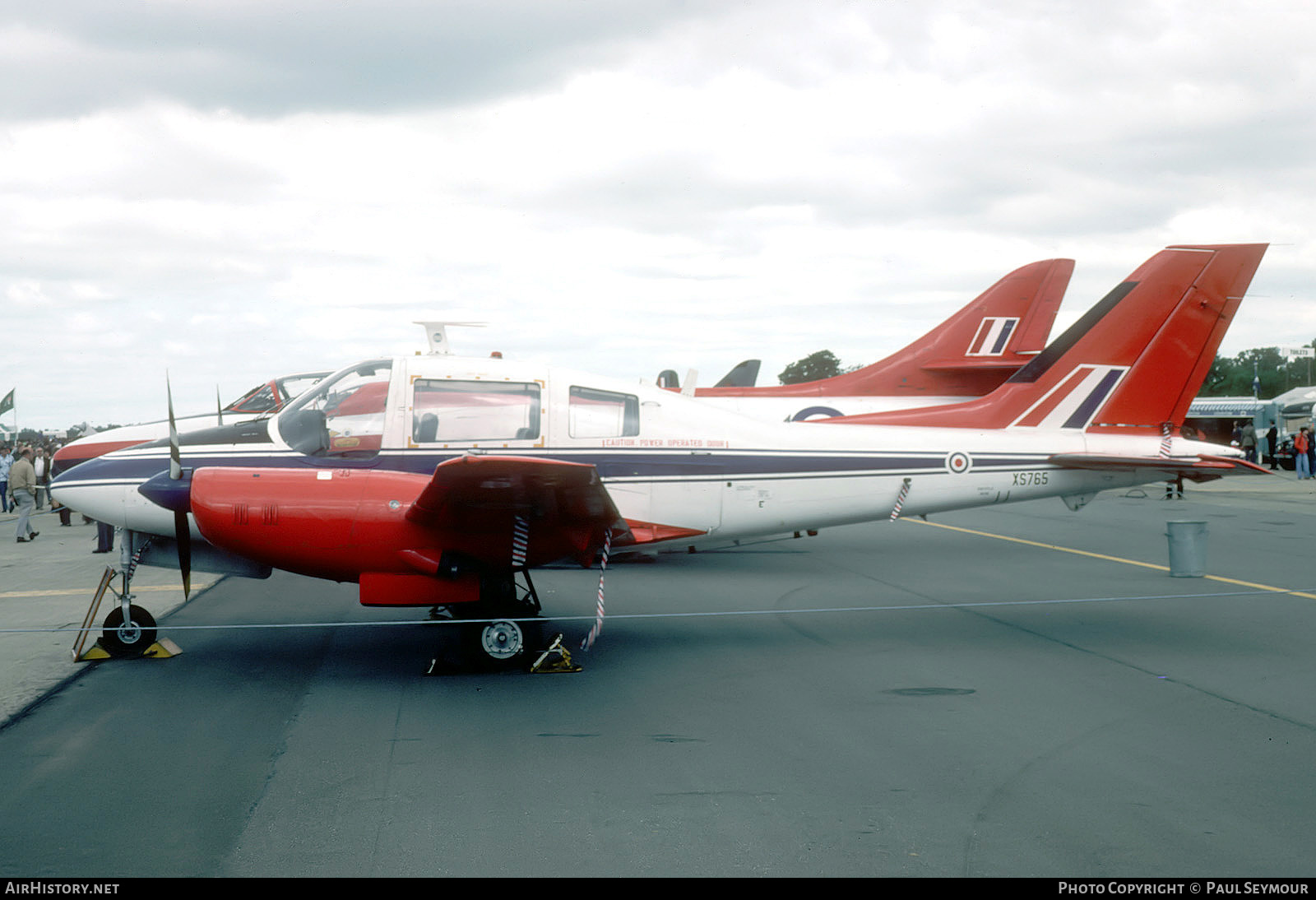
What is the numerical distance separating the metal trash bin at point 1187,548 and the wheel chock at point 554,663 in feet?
24.4

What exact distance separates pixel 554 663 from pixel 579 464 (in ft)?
5.68

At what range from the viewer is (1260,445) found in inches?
1661

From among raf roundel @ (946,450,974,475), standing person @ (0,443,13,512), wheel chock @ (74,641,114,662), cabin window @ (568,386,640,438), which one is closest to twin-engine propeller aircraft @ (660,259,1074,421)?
raf roundel @ (946,450,974,475)

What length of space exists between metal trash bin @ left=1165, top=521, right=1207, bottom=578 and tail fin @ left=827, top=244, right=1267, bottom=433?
1279 millimetres

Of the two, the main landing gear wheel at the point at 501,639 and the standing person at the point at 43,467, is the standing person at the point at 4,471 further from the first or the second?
the main landing gear wheel at the point at 501,639

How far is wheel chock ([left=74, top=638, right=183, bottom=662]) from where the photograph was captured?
7582mm

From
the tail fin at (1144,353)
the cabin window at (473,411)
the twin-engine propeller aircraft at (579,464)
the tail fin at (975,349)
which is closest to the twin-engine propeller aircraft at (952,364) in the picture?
the tail fin at (975,349)

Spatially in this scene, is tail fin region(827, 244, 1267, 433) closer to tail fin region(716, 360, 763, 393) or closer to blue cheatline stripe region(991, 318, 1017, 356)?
blue cheatline stripe region(991, 318, 1017, 356)

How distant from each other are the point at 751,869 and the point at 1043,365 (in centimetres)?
809

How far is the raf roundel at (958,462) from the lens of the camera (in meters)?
9.04

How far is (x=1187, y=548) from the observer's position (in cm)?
1066

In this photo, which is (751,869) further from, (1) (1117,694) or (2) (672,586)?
(2) (672,586)

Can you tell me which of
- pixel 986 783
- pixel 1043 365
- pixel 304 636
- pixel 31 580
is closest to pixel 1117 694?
pixel 986 783

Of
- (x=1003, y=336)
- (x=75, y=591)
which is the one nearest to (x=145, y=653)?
(x=75, y=591)
